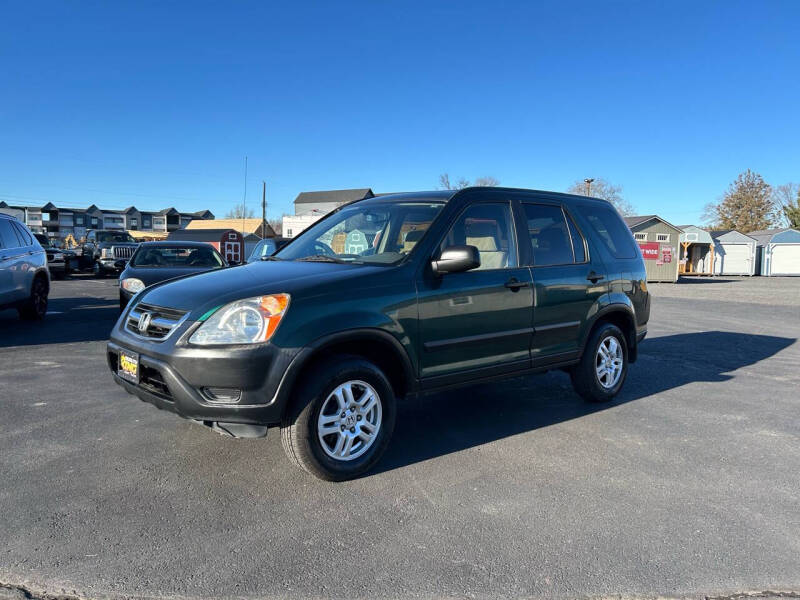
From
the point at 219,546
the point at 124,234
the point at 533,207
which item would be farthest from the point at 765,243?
the point at 219,546

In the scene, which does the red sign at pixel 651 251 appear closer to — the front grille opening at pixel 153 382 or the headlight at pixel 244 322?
the headlight at pixel 244 322

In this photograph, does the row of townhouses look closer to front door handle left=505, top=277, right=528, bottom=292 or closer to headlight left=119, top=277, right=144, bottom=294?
headlight left=119, top=277, right=144, bottom=294

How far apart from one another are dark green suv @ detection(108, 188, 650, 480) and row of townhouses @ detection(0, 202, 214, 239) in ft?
332

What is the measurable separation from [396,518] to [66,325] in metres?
9.06

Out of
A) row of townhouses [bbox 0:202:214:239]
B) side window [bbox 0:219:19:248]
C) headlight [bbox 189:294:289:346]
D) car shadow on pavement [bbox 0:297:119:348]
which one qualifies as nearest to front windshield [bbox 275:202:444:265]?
headlight [bbox 189:294:289:346]

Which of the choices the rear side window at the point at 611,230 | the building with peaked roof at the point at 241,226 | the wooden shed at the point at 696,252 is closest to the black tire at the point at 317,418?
the rear side window at the point at 611,230

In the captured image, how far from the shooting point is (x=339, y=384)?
3600 mm

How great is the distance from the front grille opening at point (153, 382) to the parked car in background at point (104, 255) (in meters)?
20.3

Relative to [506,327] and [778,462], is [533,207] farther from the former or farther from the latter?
[778,462]

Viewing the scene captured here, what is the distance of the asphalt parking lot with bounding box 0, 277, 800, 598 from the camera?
8.77 feet

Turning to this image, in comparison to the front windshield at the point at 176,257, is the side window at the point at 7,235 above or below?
above

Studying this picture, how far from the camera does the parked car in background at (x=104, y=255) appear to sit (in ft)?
78.0

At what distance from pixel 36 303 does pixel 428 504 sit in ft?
31.3

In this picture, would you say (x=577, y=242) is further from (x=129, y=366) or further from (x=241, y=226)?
(x=241, y=226)
